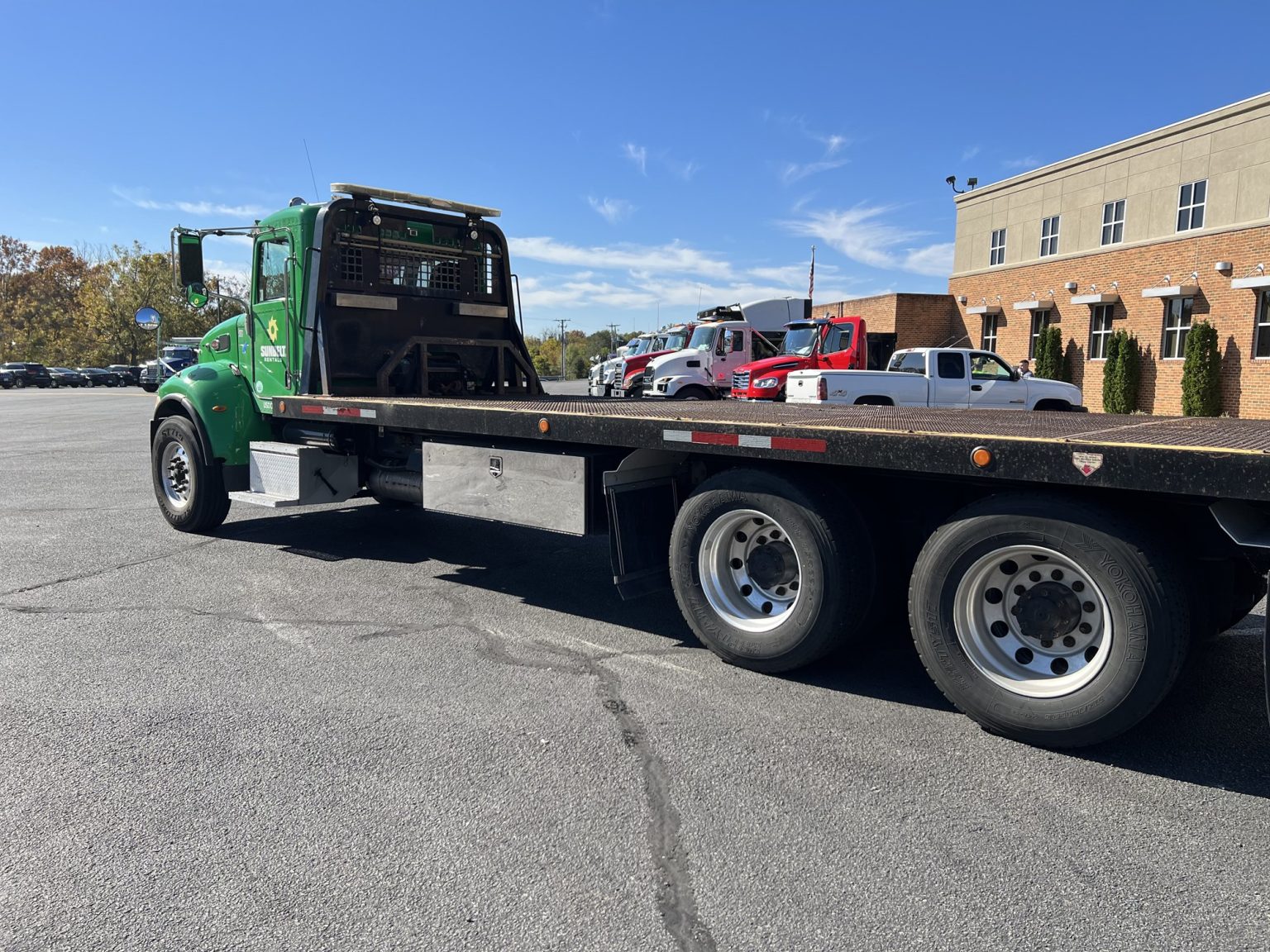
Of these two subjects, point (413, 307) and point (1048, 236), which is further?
point (1048, 236)

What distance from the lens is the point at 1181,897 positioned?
2732 millimetres

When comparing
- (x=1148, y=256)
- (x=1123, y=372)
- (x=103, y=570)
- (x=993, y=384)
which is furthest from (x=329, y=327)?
(x=1148, y=256)

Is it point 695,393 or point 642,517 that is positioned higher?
point 695,393

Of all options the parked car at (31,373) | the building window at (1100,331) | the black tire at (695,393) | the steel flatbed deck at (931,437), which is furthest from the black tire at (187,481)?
the parked car at (31,373)

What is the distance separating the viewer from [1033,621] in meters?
3.80

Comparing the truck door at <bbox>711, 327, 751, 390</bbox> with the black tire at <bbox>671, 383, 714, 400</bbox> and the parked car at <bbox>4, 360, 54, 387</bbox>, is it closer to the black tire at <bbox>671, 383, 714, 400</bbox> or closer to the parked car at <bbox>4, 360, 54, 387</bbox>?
the black tire at <bbox>671, 383, 714, 400</bbox>

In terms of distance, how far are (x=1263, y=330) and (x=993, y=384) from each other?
402 inches

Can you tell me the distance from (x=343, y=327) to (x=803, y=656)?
5.22 metres

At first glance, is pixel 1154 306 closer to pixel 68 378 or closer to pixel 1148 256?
pixel 1148 256

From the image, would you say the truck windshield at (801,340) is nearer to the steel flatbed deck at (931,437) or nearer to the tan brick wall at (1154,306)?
the tan brick wall at (1154,306)

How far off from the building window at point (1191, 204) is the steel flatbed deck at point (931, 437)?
2312 cm

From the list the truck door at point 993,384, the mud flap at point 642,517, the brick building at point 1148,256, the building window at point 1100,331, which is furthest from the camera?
the building window at point 1100,331

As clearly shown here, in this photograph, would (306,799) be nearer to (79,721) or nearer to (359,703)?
(359,703)

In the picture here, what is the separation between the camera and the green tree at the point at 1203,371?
Answer: 22406mm
